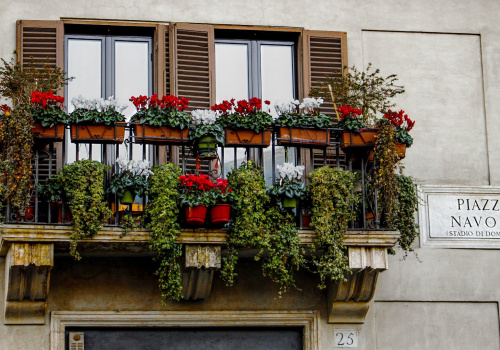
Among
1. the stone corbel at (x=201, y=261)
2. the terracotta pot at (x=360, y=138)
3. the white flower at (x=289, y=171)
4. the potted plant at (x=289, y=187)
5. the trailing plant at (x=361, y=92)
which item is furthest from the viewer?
the trailing plant at (x=361, y=92)

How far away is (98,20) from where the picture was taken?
496 inches

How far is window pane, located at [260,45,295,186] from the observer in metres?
12.8

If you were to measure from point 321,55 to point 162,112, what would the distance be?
7.68 ft

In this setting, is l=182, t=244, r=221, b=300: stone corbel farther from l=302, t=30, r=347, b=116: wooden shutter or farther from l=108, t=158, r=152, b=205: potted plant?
l=302, t=30, r=347, b=116: wooden shutter

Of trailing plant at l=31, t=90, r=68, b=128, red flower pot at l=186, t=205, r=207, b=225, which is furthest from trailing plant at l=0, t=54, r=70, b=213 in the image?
red flower pot at l=186, t=205, r=207, b=225

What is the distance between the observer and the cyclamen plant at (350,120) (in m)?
11.7

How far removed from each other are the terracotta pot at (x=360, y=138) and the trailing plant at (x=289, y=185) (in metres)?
0.57

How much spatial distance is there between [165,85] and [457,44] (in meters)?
3.33

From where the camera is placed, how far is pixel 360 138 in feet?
38.4

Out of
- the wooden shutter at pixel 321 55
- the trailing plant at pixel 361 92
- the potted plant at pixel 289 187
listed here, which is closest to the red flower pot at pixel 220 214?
the potted plant at pixel 289 187

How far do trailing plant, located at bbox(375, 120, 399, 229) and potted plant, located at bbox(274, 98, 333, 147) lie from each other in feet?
1.76

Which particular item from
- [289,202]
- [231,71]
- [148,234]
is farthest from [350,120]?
[148,234]

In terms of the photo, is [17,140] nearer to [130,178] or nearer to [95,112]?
[95,112]

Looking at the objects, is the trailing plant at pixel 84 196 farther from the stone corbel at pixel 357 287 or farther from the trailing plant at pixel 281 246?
the stone corbel at pixel 357 287
